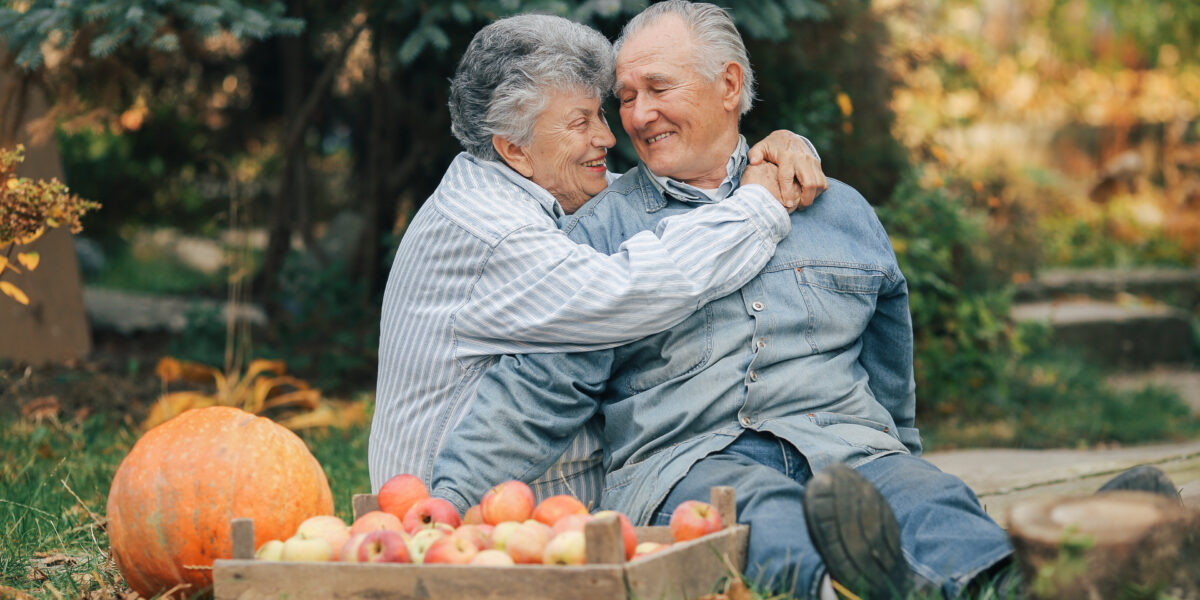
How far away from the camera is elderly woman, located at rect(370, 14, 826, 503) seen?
262 cm

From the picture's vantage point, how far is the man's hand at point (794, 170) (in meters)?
2.84

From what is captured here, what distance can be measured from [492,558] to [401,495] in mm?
482

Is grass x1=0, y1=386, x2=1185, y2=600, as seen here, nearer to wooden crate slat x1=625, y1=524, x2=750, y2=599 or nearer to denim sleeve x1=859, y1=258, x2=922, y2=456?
wooden crate slat x1=625, y1=524, x2=750, y2=599

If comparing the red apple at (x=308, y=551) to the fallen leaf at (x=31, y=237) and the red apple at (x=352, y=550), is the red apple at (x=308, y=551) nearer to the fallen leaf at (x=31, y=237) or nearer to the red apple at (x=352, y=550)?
the red apple at (x=352, y=550)

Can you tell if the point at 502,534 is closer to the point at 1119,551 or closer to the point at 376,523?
the point at 376,523

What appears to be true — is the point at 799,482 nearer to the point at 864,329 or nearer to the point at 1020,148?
the point at 864,329

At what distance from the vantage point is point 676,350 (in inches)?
107

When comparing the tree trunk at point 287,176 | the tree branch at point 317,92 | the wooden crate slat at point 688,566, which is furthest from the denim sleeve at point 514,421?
the tree trunk at point 287,176

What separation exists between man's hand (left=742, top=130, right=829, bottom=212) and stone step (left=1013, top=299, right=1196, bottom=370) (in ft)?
15.6

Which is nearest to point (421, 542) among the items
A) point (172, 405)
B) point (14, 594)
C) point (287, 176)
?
point (14, 594)

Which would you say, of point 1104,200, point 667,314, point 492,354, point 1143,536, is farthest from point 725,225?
point 1104,200

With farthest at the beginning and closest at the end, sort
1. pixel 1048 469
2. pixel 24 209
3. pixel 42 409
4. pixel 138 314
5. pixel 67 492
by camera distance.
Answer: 1. pixel 138 314
2. pixel 42 409
3. pixel 1048 469
4. pixel 67 492
5. pixel 24 209

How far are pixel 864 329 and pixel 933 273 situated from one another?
2.64 metres

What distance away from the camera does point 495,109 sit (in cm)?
290
